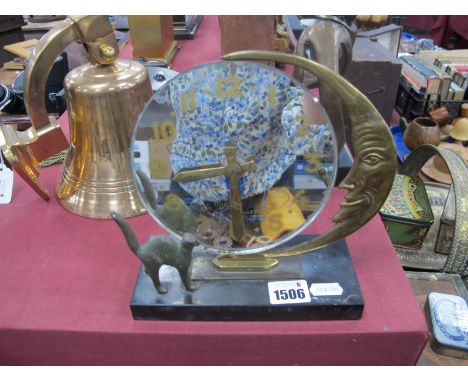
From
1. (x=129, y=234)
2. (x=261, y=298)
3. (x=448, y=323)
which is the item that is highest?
(x=129, y=234)

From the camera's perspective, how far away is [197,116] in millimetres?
698

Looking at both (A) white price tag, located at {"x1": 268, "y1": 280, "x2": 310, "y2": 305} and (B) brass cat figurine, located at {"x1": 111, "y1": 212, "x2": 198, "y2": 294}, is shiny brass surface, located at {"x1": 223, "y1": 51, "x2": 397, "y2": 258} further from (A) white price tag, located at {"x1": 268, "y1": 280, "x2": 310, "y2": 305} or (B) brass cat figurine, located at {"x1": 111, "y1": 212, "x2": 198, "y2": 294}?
(B) brass cat figurine, located at {"x1": 111, "y1": 212, "x2": 198, "y2": 294}

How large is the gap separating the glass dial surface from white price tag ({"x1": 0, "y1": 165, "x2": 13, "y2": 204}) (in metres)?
0.46

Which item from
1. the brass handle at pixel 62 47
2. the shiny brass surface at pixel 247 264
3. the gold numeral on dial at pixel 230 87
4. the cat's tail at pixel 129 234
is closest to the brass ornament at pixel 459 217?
the shiny brass surface at pixel 247 264

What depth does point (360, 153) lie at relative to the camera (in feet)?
1.96

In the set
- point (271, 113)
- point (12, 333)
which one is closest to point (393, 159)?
point (271, 113)

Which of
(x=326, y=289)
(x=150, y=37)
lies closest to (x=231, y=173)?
(x=326, y=289)

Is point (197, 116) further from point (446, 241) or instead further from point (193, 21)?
point (193, 21)

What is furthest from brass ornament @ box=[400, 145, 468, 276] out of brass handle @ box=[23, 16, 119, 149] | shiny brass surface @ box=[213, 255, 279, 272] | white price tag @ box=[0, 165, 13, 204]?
white price tag @ box=[0, 165, 13, 204]

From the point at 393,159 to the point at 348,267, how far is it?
22cm

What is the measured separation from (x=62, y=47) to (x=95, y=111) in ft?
0.40

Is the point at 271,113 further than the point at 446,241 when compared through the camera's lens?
No

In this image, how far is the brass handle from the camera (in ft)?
2.33

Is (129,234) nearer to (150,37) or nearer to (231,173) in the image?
(231,173)
